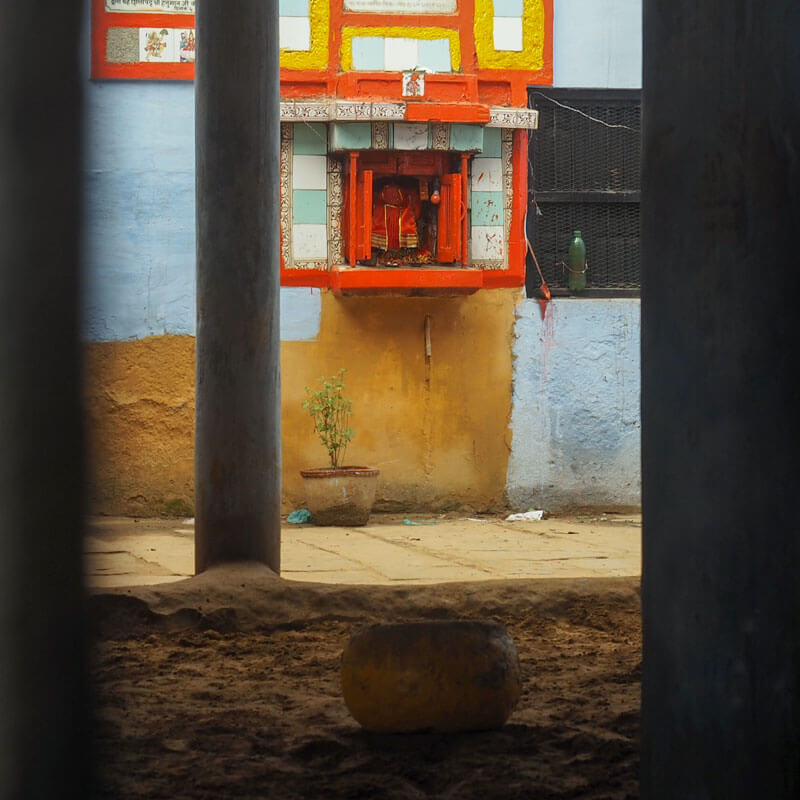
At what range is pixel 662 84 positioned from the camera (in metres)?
1.94

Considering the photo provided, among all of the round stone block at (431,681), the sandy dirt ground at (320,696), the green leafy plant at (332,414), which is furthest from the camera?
the green leafy plant at (332,414)

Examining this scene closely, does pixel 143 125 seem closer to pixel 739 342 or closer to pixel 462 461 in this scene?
pixel 462 461

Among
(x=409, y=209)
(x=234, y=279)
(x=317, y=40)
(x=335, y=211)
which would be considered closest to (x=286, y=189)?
(x=335, y=211)

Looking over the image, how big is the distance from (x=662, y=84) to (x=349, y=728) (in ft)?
6.08

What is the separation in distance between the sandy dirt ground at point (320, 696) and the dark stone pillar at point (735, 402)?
76 centimetres

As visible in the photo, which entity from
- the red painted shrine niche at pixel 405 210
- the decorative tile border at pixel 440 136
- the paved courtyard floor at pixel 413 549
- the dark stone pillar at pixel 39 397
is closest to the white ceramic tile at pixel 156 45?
the red painted shrine niche at pixel 405 210

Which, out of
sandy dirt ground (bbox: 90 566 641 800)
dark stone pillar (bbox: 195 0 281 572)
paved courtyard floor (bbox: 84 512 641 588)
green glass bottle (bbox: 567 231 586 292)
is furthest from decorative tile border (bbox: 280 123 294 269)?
sandy dirt ground (bbox: 90 566 641 800)

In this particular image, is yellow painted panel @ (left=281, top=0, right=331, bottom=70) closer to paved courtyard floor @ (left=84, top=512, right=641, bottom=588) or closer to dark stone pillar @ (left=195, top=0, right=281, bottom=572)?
paved courtyard floor @ (left=84, top=512, right=641, bottom=588)

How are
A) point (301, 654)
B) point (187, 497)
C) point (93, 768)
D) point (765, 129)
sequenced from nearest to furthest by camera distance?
point (93, 768)
point (765, 129)
point (301, 654)
point (187, 497)

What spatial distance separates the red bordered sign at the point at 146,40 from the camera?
28.6 feet

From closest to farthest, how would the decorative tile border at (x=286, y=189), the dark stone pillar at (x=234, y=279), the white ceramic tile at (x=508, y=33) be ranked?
the dark stone pillar at (x=234, y=279) < the decorative tile border at (x=286, y=189) < the white ceramic tile at (x=508, y=33)

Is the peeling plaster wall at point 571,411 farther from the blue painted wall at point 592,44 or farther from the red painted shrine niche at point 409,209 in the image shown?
the blue painted wall at point 592,44

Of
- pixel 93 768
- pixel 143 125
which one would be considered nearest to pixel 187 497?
pixel 143 125

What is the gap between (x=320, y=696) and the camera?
11.6 feet
